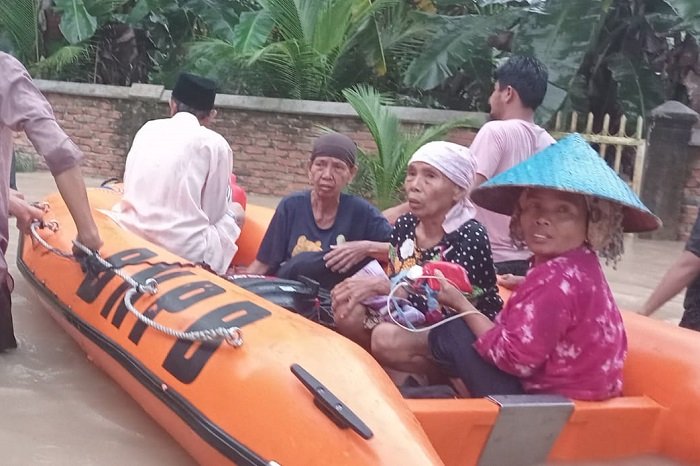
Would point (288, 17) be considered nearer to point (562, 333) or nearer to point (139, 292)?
point (139, 292)

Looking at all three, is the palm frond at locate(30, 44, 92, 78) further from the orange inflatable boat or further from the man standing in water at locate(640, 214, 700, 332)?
the man standing in water at locate(640, 214, 700, 332)

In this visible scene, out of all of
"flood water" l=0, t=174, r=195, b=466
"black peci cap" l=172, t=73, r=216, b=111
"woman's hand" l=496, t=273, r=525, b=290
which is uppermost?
"black peci cap" l=172, t=73, r=216, b=111

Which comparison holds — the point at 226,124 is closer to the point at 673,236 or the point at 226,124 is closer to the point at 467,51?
the point at 467,51

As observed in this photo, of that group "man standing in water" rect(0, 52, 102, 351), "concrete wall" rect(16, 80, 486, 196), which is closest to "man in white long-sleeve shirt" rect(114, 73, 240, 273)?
"man standing in water" rect(0, 52, 102, 351)

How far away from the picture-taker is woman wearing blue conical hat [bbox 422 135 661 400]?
252 cm

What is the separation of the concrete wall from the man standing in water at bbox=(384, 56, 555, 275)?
542 cm

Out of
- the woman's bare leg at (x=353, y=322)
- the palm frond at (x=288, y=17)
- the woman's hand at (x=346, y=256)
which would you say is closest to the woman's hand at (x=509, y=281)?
the woman's hand at (x=346, y=256)

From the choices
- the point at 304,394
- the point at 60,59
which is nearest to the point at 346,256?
the point at 304,394

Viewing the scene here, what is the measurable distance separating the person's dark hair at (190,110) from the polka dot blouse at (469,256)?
1.51 m

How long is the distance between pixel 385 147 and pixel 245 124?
8.44 feet

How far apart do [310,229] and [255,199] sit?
627 centimetres

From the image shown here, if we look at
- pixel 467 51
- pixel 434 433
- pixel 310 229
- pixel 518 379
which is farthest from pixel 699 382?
pixel 467 51

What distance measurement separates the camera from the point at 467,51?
941 centimetres

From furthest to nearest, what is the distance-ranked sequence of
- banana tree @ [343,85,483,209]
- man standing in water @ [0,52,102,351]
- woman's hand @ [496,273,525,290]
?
banana tree @ [343,85,483,209]
woman's hand @ [496,273,525,290]
man standing in water @ [0,52,102,351]
